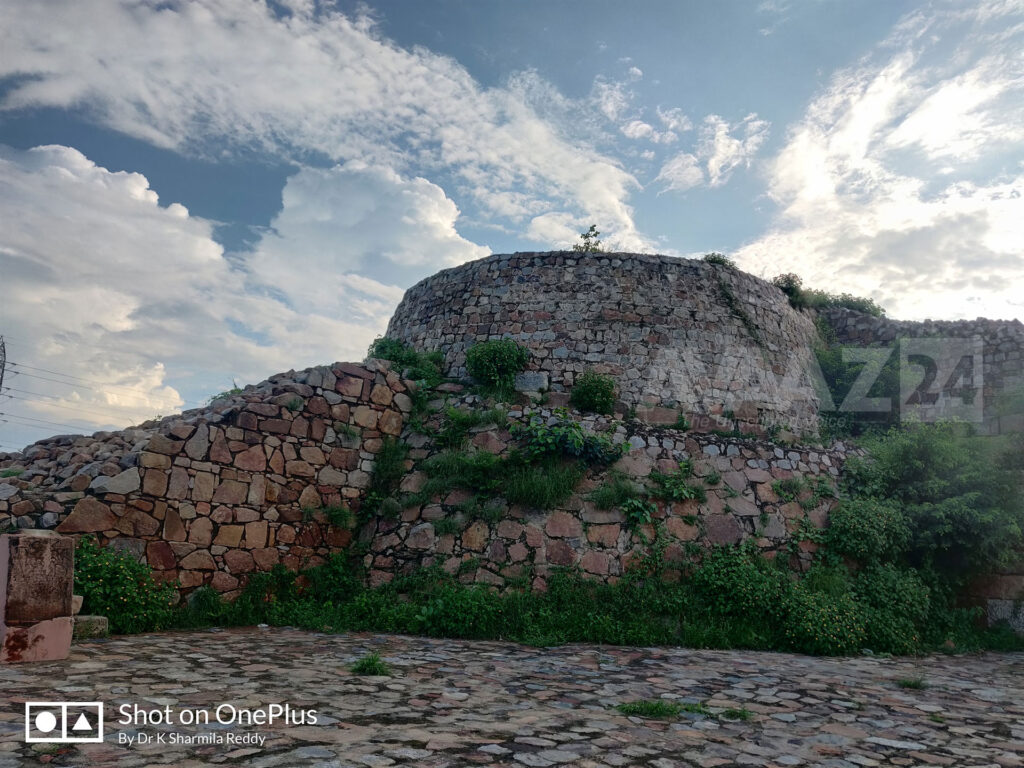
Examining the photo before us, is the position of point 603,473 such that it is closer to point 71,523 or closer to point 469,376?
point 469,376

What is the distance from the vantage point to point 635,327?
496 inches

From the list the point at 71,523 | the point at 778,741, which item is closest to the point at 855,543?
the point at 778,741

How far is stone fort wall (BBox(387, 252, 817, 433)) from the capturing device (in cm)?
1233

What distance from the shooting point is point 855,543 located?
10047 millimetres

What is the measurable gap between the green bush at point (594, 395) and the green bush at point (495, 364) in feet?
3.95

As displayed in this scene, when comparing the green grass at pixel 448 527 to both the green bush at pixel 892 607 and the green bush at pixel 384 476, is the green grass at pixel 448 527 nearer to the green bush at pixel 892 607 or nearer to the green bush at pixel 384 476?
the green bush at pixel 384 476

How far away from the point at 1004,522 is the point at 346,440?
33.8 feet

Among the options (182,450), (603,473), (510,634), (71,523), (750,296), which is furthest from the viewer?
(750,296)

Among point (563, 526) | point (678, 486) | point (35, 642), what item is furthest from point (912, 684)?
point (35, 642)

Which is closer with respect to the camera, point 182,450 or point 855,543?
point 182,450

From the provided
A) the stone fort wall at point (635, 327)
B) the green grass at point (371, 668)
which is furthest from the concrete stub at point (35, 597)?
the stone fort wall at point (635, 327)

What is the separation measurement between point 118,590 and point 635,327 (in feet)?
30.4

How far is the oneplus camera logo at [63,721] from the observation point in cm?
398

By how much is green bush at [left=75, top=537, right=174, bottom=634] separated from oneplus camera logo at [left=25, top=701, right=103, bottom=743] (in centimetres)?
327
